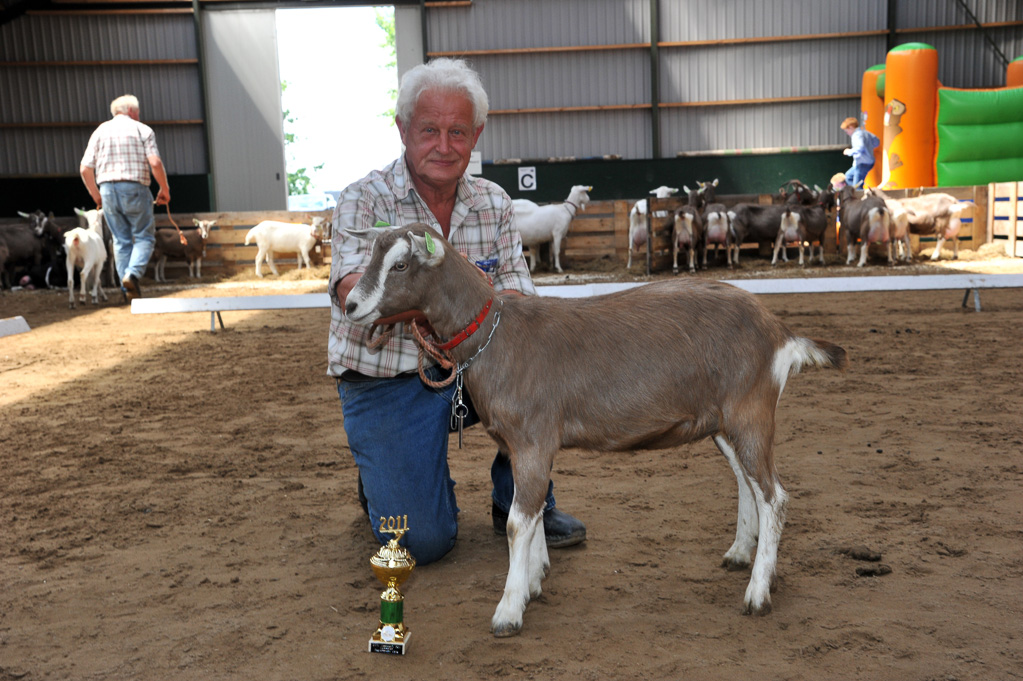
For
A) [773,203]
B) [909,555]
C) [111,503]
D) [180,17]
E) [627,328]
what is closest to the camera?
[627,328]

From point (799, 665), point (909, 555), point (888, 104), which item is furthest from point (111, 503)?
point (888, 104)

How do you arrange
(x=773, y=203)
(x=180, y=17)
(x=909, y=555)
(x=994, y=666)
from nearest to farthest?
(x=994, y=666), (x=909, y=555), (x=773, y=203), (x=180, y=17)

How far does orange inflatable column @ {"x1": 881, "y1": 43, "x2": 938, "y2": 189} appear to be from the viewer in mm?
14203

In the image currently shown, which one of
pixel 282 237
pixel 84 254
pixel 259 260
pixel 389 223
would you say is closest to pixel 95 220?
pixel 84 254

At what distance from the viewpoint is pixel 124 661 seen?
7.30 ft

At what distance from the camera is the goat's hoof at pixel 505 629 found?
2.32 m

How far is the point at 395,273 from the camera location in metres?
2.31

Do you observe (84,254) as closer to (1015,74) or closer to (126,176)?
(126,176)

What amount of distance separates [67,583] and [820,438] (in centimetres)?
339

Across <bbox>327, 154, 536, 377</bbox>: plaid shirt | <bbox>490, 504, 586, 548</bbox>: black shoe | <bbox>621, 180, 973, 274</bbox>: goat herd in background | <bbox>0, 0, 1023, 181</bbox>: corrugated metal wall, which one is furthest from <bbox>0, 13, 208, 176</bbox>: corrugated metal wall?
<bbox>490, 504, 586, 548</bbox>: black shoe

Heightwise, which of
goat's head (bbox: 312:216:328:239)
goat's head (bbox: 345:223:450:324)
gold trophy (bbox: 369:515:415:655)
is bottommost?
gold trophy (bbox: 369:515:415:655)

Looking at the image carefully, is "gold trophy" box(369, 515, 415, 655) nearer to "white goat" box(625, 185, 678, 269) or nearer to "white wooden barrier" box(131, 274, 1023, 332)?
"white wooden barrier" box(131, 274, 1023, 332)

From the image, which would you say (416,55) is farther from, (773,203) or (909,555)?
(909,555)

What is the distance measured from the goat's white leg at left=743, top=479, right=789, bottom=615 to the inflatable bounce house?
1368 centimetres
